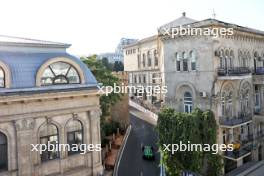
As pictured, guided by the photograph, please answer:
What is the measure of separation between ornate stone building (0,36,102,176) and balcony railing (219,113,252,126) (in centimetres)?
1258

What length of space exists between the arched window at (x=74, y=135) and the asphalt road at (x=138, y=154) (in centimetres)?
936

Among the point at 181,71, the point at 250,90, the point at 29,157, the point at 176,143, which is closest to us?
the point at 29,157

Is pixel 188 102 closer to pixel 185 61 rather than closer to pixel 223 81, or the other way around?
pixel 223 81

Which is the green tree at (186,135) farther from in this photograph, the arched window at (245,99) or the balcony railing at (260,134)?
the balcony railing at (260,134)

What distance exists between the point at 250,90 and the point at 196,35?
29.6 feet

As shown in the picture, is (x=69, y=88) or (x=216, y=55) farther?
(x=216, y=55)

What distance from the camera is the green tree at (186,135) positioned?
21.2 meters

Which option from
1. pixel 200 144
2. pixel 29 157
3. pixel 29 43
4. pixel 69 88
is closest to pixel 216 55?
pixel 200 144

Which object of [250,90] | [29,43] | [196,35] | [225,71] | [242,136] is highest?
[196,35]

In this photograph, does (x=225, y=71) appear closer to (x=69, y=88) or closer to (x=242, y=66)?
(x=242, y=66)

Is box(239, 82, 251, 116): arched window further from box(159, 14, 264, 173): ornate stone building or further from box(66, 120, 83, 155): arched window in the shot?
box(66, 120, 83, 155): arched window

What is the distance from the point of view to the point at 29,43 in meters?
15.3

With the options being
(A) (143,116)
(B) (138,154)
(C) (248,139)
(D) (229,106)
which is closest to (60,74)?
(D) (229,106)

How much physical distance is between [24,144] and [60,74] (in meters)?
4.17
